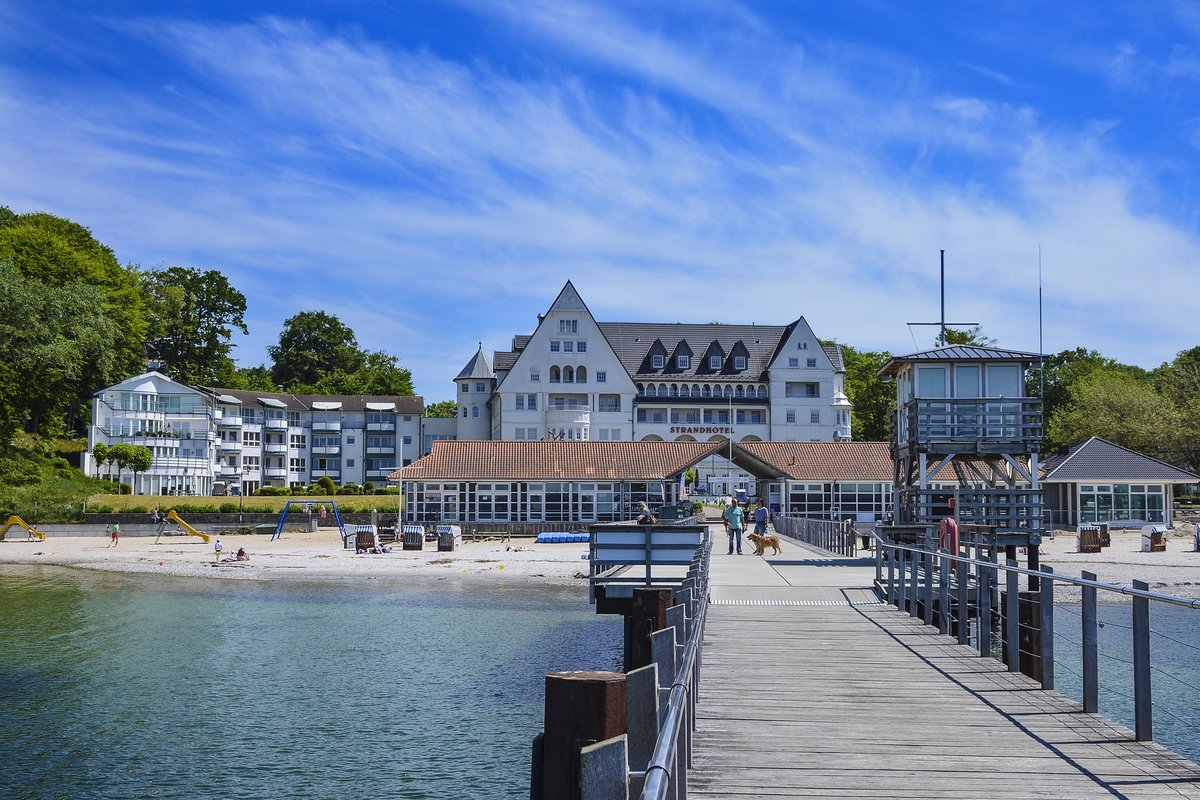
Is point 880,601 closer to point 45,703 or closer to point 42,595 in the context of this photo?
point 45,703

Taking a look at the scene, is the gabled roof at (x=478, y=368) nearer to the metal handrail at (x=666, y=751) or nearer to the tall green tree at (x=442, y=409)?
the tall green tree at (x=442, y=409)

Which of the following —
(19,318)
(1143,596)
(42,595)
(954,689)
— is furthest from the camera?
(19,318)

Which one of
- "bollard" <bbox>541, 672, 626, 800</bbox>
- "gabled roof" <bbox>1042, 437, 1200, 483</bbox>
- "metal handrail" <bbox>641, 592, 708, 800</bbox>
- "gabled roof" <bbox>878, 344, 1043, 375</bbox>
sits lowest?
"bollard" <bbox>541, 672, 626, 800</bbox>

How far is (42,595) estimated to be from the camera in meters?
35.4

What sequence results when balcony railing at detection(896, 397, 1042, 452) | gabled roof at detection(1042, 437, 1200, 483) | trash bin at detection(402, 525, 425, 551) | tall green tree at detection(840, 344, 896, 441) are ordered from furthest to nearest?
tall green tree at detection(840, 344, 896, 441)
gabled roof at detection(1042, 437, 1200, 483)
trash bin at detection(402, 525, 425, 551)
balcony railing at detection(896, 397, 1042, 452)

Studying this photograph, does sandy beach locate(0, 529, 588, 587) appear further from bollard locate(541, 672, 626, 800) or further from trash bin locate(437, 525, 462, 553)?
bollard locate(541, 672, 626, 800)

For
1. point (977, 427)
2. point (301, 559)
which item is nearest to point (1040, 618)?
point (977, 427)

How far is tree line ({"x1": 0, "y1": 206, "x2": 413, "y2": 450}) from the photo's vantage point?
70.9 metres

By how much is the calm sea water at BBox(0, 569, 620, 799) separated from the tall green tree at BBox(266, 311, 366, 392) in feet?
285

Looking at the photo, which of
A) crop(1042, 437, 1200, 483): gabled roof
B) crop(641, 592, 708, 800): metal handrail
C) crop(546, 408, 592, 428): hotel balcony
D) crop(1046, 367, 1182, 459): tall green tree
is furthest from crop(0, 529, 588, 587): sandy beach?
crop(1046, 367, 1182, 459): tall green tree

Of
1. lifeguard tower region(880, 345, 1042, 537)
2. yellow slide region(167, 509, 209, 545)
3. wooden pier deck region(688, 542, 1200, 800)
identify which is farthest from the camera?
yellow slide region(167, 509, 209, 545)

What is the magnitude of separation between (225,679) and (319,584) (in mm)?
18595

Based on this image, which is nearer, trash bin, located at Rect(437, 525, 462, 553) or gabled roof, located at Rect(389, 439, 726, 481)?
trash bin, located at Rect(437, 525, 462, 553)

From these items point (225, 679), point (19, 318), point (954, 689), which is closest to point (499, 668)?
point (225, 679)
